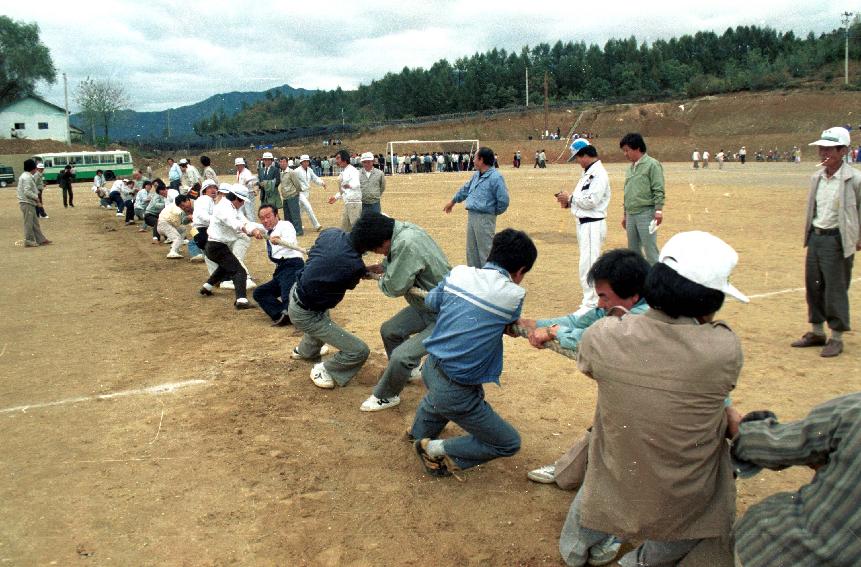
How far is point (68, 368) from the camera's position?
6.80 meters

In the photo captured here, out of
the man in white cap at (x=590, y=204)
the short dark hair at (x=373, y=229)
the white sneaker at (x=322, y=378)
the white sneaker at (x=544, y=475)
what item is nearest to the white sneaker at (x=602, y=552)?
the white sneaker at (x=544, y=475)

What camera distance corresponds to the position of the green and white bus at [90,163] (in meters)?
51.5

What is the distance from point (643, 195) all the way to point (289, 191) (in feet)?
30.9

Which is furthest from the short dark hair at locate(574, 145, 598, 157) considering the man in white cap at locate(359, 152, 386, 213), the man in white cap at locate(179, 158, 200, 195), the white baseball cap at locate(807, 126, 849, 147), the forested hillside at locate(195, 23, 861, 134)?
the forested hillside at locate(195, 23, 861, 134)

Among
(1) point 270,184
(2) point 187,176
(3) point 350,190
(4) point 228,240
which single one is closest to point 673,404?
(4) point 228,240

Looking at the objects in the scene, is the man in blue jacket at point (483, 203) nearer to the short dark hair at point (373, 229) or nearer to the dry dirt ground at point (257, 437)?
the dry dirt ground at point (257, 437)

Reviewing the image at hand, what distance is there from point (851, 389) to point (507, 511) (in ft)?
11.2

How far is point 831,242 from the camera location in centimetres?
645

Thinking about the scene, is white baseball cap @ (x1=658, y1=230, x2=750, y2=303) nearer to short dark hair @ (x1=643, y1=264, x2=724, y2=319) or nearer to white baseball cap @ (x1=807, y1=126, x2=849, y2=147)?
short dark hair @ (x1=643, y1=264, x2=724, y2=319)

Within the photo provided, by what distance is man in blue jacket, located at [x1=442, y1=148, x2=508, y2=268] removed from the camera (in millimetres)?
8984

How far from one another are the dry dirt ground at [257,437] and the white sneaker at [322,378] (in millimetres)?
78

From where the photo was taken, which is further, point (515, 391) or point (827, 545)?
point (515, 391)

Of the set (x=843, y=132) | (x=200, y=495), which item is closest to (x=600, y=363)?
(x=200, y=495)

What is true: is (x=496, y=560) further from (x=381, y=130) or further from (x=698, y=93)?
(x=698, y=93)
